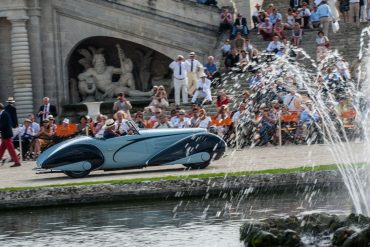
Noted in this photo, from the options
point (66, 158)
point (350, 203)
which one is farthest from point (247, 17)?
point (350, 203)

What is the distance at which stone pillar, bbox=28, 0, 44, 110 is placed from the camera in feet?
142

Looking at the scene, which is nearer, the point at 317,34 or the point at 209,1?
the point at 317,34

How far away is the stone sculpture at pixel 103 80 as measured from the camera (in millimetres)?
43938

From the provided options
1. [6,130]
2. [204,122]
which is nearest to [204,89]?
[204,122]

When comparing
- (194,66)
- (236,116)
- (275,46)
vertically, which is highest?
(275,46)

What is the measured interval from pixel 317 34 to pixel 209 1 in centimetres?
426

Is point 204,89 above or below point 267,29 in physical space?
below

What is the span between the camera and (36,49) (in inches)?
1705

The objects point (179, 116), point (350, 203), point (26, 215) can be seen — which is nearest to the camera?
point (350, 203)

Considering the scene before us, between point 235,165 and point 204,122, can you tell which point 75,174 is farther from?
point 204,122

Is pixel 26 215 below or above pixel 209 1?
below

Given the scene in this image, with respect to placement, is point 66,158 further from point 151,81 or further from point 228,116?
point 151,81

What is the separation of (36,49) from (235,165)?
16480 millimetres

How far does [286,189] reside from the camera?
2439 centimetres
